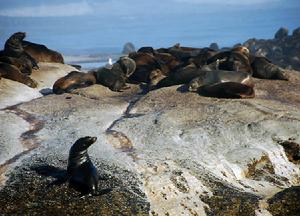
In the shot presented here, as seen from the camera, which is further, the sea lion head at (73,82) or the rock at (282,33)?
the rock at (282,33)

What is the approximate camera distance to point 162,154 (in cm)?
833

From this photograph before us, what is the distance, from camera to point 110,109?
11.5 meters

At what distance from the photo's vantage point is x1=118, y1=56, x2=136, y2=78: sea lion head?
15445mm

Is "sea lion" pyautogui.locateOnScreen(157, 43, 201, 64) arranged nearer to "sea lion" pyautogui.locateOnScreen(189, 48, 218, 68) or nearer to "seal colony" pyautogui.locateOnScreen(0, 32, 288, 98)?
"seal colony" pyautogui.locateOnScreen(0, 32, 288, 98)

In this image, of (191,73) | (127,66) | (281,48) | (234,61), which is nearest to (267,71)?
(234,61)

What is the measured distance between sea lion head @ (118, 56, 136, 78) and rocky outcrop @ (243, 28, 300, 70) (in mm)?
27125

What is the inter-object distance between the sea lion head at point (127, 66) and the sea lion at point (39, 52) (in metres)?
4.24

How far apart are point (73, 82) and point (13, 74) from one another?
183 centimetres

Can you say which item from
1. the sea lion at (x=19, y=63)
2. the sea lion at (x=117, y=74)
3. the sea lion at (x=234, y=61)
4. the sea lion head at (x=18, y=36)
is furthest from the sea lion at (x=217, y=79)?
the sea lion head at (x=18, y=36)

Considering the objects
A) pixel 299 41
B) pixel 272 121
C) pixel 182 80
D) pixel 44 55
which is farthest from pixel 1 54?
pixel 299 41

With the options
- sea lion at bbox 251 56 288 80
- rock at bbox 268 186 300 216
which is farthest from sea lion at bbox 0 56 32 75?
rock at bbox 268 186 300 216

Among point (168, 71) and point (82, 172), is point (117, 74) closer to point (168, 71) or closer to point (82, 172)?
point (168, 71)

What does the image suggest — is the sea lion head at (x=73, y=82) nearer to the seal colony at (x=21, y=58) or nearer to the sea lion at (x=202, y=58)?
the seal colony at (x=21, y=58)

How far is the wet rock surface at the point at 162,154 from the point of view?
22.4 ft
